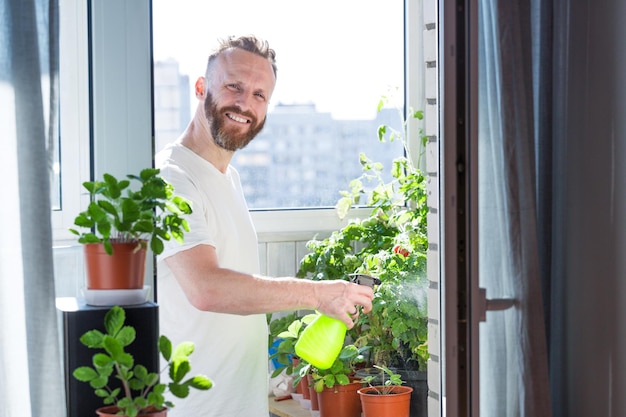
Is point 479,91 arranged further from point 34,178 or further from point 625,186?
point 34,178

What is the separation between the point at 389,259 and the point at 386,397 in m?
0.44

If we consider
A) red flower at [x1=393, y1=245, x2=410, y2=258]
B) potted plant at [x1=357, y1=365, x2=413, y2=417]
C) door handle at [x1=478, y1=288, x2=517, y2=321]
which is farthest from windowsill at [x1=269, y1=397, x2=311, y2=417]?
door handle at [x1=478, y1=288, x2=517, y2=321]

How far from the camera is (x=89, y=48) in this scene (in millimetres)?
1688

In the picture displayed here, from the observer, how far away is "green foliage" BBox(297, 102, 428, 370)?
9.24 ft

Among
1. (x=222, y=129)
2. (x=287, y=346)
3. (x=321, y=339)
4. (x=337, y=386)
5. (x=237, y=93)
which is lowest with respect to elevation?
(x=337, y=386)

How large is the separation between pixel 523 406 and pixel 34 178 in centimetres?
118

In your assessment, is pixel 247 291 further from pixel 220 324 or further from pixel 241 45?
pixel 241 45

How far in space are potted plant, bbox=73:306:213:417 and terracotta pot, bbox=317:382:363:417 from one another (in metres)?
1.33

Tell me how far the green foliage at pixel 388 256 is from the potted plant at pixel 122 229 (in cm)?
136

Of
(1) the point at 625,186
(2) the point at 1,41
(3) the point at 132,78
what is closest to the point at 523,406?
(1) the point at 625,186

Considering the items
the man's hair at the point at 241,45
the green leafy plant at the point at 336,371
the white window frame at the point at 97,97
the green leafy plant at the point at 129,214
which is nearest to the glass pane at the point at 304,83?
the man's hair at the point at 241,45

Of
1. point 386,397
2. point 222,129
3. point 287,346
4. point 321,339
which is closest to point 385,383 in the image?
point 386,397

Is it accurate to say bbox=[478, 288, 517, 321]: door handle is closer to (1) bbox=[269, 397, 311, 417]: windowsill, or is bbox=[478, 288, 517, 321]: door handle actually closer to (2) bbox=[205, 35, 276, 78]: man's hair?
(1) bbox=[269, 397, 311, 417]: windowsill

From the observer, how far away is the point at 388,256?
112 inches
